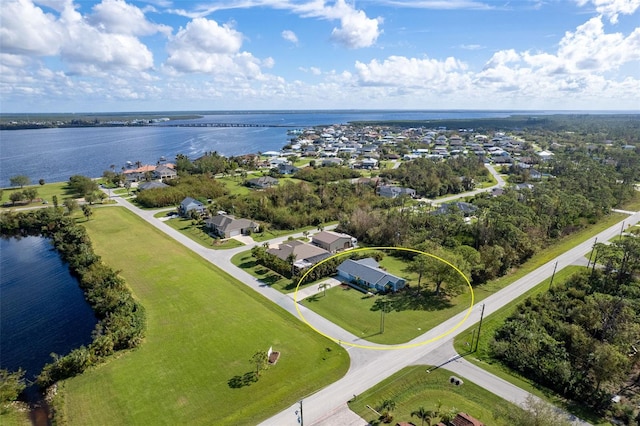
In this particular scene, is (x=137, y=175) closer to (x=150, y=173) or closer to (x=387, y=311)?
(x=150, y=173)

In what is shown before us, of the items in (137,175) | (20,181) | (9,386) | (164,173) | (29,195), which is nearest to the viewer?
(9,386)

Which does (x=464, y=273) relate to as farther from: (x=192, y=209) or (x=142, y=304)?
(x=192, y=209)

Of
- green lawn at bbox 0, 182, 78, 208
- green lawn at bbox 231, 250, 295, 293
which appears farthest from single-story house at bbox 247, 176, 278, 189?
green lawn at bbox 231, 250, 295, 293

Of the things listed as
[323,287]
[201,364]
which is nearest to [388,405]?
[201,364]

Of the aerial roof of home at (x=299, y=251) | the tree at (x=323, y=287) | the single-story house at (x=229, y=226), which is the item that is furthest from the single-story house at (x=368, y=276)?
the single-story house at (x=229, y=226)

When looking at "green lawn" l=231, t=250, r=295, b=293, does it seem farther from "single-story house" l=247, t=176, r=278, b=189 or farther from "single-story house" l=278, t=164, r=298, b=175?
"single-story house" l=278, t=164, r=298, b=175

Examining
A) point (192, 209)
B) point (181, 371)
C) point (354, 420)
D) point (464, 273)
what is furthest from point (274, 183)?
point (354, 420)
